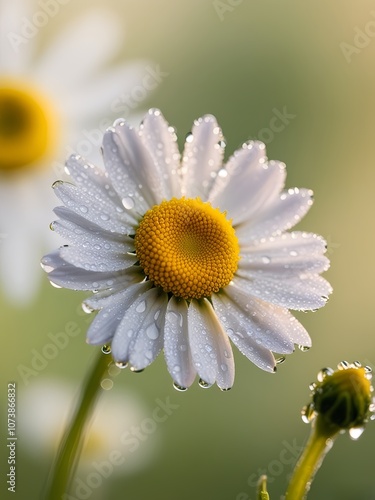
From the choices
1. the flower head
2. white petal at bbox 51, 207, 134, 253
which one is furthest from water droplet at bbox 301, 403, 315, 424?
white petal at bbox 51, 207, 134, 253

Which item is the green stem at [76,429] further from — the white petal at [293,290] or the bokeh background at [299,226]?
the bokeh background at [299,226]

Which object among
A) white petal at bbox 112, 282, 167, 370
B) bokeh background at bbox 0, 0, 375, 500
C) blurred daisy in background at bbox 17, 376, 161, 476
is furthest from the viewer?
bokeh background at bbox 0, 0, 375, 500

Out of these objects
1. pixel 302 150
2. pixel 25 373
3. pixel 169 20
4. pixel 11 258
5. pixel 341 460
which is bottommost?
pixel 341 460

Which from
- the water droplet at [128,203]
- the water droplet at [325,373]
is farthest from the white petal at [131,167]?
the water droplet at [325,373]

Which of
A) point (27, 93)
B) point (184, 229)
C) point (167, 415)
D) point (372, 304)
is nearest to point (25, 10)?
point (27, 93)

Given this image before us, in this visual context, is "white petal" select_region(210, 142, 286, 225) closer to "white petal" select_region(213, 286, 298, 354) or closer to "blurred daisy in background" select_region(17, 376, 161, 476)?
"white petal" select_region(213, 286, 298, 354)

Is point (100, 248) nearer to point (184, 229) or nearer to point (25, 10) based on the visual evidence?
point (184, 229)
